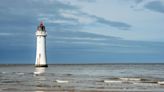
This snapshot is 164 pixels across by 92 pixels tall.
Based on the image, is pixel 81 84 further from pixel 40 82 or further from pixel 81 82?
pixel 40 82

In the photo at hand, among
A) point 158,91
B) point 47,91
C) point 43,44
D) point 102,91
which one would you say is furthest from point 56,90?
point 43,44

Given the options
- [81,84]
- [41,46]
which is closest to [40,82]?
[81,84]

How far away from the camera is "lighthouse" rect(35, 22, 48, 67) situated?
7319cm

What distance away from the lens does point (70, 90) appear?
1182 inches

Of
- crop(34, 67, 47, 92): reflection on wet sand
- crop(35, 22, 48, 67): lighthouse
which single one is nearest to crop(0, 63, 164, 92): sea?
crop(34, 67, 47, 92): reflection on wet sand

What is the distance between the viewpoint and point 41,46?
73125 mm

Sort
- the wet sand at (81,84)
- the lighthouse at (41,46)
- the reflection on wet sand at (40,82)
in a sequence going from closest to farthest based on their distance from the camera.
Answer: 1. the wet sand at (81,84)
2. the reflection on wet sand at (40,82)
3. the lighthouse at (41,46)

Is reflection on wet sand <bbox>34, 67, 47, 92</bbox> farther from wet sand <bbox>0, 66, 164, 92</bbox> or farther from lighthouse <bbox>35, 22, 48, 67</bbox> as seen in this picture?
lighthouse <bbox>35, 22, 48, 67</bbox>

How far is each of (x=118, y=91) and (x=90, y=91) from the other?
6.85ft

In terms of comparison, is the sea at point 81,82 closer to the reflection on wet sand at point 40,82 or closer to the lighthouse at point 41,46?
the reflection on wet sand at point 40,82

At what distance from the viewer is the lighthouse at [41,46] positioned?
2881 inches

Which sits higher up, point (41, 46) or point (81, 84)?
point (41, 46)

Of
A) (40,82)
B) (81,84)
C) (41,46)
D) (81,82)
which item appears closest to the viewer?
(81,84)

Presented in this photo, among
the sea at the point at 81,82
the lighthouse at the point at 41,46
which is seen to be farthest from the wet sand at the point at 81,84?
the lighthouse at the point at 41,46
